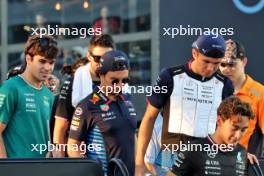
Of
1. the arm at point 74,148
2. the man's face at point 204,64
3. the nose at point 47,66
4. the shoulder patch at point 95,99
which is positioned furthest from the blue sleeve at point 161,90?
the nose at point 47,66

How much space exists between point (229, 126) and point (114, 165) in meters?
0.65

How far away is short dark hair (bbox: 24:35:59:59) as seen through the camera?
4.94m

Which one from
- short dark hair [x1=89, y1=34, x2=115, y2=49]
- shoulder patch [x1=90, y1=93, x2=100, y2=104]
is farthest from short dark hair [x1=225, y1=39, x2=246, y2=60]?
shoulder patch [x1=90, y1=93, x2=100, y2=104]

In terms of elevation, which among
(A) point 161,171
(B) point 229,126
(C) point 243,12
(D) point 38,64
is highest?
(C) point 243,12

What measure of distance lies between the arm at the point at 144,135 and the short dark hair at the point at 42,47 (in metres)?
0.73

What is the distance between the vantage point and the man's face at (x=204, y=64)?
4.63m

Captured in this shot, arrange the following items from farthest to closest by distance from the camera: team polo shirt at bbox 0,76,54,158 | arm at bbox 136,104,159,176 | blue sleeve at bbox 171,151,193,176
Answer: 1. team polo shirt at bbox 0,76,54,158
2. arm at bbox 136,104,159,176
3. blue sleeve at bbox 171,151,193,176

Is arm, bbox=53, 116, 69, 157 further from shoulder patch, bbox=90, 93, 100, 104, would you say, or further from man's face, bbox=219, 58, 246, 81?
man's face, bbox=219, 58, 246, 81

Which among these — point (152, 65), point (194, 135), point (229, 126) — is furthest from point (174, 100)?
point (152, 65)

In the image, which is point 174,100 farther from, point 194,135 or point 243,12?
point 243,12

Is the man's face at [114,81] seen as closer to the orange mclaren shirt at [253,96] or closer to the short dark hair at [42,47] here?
the short dark hair at [42,47]

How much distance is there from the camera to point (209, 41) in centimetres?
462

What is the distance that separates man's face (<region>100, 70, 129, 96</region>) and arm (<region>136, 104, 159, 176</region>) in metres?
0.21

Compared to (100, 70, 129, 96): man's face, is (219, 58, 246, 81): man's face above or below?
above
